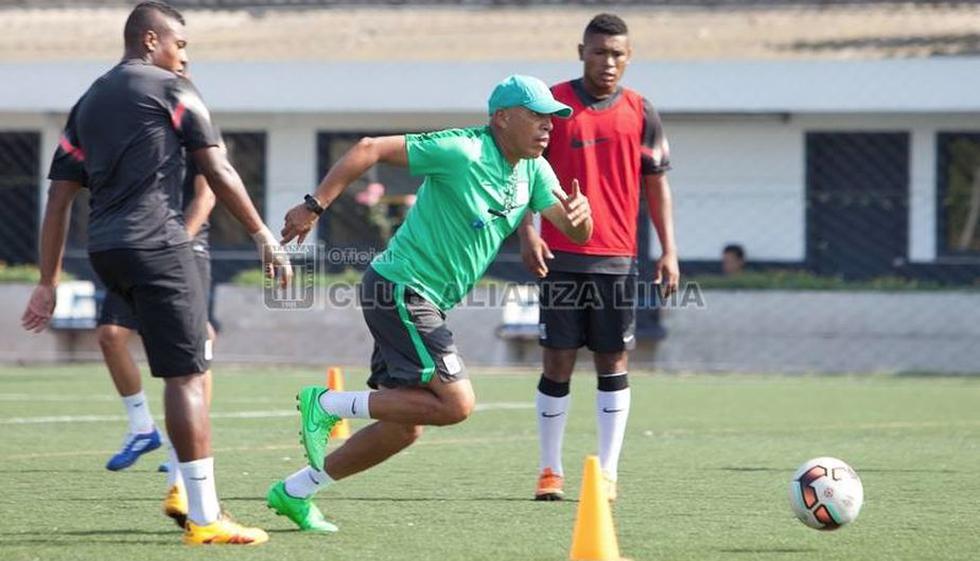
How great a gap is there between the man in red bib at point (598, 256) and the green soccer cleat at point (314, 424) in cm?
181

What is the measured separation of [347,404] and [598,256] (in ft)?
7.01

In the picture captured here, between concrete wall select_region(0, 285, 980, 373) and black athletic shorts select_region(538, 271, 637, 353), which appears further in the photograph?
concrete wall select_region(0, 285, 980, 373)

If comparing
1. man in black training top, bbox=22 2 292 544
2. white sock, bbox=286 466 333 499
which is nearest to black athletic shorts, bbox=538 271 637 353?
white sock, bbox=286 466 333 499

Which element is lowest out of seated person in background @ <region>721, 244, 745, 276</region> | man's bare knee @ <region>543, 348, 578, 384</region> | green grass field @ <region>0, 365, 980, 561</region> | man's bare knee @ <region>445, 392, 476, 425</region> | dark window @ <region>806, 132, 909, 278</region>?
green grass field @ <region>0, 365, 980, 561</region>

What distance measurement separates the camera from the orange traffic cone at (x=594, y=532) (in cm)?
622

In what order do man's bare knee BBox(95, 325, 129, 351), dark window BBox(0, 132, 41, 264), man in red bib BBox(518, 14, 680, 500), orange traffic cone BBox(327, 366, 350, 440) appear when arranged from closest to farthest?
man in red bib BBox(518, 14, 680, 500)
man's bare knee BBox(95, 325, 129, 351)
orange traffic cone BBox(327, 366, 350, 440)
dark window BBox(0, 132, 41, 264)

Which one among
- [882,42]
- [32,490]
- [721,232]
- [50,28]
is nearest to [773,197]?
[721,232]

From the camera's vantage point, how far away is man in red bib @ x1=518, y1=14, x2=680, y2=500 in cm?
878

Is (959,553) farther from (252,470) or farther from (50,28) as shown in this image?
(50,28)

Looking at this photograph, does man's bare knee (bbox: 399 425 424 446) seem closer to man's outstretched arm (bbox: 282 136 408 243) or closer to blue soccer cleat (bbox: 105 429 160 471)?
man's outstretched arm (bbox: 282 136 408 243)

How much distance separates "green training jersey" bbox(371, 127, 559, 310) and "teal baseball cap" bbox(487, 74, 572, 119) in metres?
0.17

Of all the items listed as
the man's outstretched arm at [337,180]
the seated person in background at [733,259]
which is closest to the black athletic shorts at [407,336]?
the man's outstretched arm at [337,180]

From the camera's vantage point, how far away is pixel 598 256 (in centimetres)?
879

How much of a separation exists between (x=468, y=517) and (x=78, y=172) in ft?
7.15
